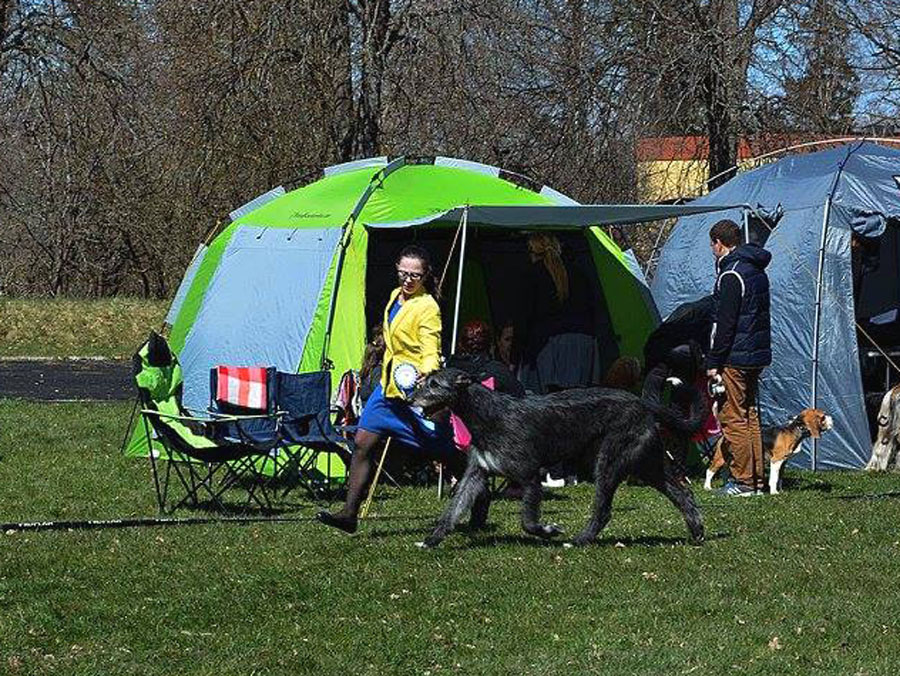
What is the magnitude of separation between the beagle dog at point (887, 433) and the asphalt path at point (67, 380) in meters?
9.45

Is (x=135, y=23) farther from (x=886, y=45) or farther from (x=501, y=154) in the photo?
(x=886, y=45)

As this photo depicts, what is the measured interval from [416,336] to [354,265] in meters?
4.11

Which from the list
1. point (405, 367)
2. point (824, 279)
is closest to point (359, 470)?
point (405, 367)

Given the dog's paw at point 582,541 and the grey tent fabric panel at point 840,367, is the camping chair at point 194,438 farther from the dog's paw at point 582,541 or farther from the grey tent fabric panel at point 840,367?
the grey tent fabric panel at point 840,367

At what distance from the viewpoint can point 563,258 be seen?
1319cm

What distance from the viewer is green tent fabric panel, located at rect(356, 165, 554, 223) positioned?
13.3 meters

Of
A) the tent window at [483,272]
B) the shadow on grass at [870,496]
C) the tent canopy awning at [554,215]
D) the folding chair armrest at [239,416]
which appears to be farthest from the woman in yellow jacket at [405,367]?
the tent window at [483,272]

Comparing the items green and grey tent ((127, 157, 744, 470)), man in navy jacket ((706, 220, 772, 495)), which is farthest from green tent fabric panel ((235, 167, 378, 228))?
man in navy jacket ((706, 220, 772, 495))

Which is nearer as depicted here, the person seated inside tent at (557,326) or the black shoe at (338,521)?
the black shoe at (338,521)

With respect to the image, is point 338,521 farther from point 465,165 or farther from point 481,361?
point 465,165

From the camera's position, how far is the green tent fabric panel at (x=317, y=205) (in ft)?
43.6

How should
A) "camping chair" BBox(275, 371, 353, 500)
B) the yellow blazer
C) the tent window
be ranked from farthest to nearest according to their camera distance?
the tent window, "camping chair" BBox(275, 371, 353, 500), the yellow blazer

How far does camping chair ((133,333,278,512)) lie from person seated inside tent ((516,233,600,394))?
2030 millimetres

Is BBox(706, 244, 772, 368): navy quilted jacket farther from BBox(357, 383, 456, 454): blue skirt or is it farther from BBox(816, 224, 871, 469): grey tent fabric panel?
BBox(357, 383, 456, 454): blue skirt
